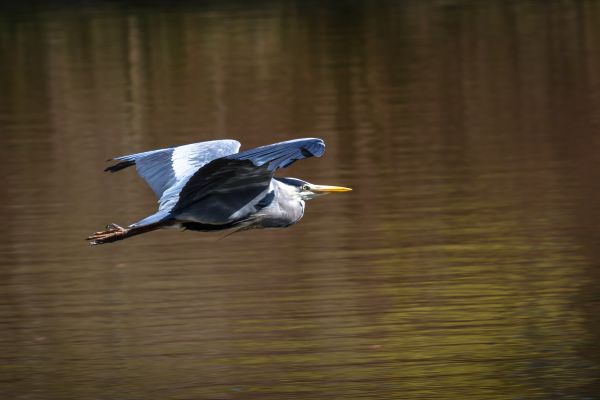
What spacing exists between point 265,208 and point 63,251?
4.03 metres

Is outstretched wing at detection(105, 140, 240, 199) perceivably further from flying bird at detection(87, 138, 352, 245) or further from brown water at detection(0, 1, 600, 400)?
brown water at detection(0, 1, 600, 400)

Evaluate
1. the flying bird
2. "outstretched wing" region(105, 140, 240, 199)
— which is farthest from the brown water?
"outstretched wing" region(105, 140, 240, 199)

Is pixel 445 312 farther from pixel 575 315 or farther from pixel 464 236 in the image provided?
pixel 464 236

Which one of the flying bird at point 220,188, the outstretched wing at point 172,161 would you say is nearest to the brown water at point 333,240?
the flying bird at point 220,188

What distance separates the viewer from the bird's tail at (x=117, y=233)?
6879 millimetres

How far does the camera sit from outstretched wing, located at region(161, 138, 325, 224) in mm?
6426

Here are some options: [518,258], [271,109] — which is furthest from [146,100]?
[518,258]

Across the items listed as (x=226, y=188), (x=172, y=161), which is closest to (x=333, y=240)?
(x=172, y=161)

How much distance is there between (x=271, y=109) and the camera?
1750cm

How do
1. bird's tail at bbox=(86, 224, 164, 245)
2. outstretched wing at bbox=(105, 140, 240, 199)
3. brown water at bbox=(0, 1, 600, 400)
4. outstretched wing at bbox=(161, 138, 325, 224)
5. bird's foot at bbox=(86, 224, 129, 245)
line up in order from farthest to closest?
1. brown water at bbox=(0, 1, 600, 400)
2. outstretched wing at bbox=(105, 140, 240, 199)
3. bird's foot at bbox=(86, 224, 129, 245)
4. bird's tail at bbox=(86, 224, 164, 245)
5. outstretched wing at bbox=(161, 138, 325, 224)

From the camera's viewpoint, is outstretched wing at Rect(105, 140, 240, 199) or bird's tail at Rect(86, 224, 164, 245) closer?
bird's tail at Rect(86, 224, 164, 245)

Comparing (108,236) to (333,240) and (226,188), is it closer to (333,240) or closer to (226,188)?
(226,188)

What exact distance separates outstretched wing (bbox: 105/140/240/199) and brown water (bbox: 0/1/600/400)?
44.4 inches

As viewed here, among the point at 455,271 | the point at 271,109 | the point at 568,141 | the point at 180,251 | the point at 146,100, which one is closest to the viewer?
the point at 455,271
